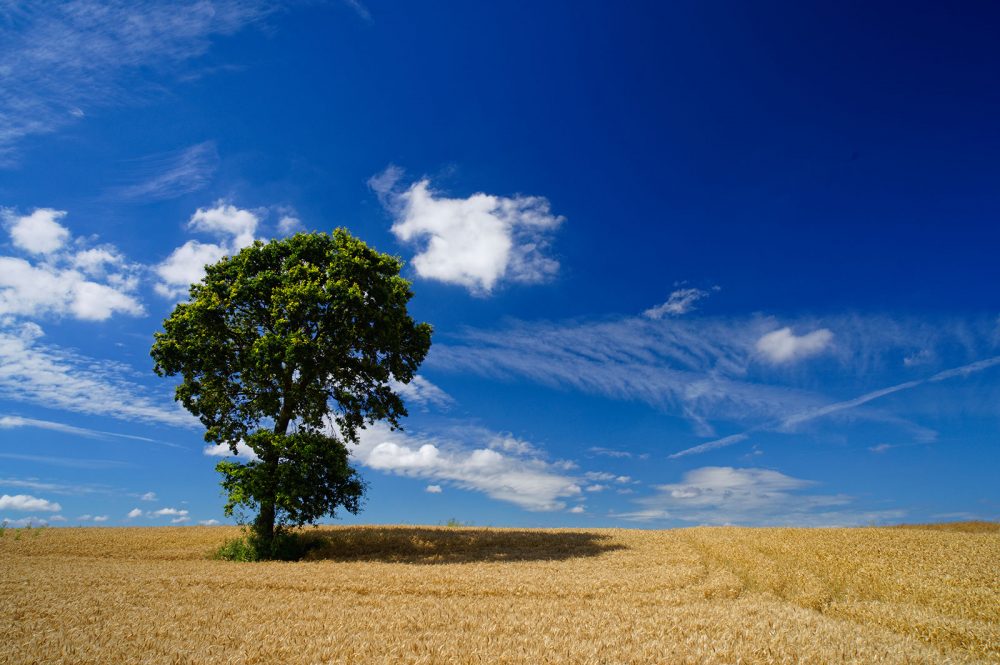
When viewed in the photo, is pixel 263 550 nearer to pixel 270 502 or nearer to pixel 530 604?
pixel 270 502

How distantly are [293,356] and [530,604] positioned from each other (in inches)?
609

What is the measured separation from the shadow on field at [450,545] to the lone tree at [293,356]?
2.74 m

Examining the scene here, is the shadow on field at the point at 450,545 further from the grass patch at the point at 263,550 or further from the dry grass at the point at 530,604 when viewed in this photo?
the grass patch at the point at 263,550

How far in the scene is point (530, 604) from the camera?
14.3m

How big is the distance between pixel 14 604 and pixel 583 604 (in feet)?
47.3

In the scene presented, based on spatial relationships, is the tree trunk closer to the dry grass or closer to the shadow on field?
the shadow on field

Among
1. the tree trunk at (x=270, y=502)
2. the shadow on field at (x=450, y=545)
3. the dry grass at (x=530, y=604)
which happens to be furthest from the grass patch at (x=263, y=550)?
the dry grass at (x=530, y=604)

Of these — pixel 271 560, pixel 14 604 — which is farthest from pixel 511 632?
pixel 271 560

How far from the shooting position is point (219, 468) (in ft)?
84.0

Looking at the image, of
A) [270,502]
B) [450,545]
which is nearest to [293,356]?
[270,502]

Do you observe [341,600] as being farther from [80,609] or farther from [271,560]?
[271,560]

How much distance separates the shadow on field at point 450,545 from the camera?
25.2 metres

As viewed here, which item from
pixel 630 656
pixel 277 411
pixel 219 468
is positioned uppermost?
pixel 277 411

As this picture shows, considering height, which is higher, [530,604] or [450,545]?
[450,545]
